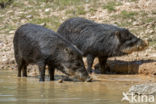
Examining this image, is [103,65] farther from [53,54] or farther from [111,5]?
[111,5]

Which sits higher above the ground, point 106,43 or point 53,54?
point 53,54

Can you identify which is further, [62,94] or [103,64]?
[103,64]

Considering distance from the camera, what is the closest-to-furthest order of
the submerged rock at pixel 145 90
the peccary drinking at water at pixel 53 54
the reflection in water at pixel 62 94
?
the reflection in water at pixel 62 94
the submerged rock at pixel 145 90
the peccary drinking at water at pixel 53 54

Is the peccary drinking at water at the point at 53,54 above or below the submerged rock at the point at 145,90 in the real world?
below

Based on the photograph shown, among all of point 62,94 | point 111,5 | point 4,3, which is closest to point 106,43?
point 62,94

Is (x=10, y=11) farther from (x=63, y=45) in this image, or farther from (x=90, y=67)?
(x=63, y=45)

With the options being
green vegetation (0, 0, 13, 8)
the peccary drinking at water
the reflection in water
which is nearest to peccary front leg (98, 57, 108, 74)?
the peccary drinking at water

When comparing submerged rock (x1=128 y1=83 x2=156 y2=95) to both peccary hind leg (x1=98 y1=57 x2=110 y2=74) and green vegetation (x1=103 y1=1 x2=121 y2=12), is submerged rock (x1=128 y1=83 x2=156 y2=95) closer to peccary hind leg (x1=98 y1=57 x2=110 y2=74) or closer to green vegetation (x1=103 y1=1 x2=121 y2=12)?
peccary hind leg (x1=98 y1=57 x2=110 y2=74)

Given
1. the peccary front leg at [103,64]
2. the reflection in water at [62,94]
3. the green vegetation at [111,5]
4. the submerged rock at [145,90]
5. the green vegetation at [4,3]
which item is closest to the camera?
the reflection in water at [62,94]

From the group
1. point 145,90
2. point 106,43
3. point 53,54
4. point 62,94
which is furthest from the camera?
point 106,43

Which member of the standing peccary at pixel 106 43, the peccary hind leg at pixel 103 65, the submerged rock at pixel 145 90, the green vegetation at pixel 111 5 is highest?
the submerged rock at pixel 145 90

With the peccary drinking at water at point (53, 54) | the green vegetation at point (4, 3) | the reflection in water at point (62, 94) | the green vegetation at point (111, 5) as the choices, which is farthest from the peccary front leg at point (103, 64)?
the green vegetation at point (4, 3)

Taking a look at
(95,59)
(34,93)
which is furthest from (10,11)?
(34,93)

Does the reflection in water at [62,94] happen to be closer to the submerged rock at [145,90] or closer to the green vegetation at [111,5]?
the submerged rock at [145,90]
